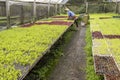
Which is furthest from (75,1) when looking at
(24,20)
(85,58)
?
(85,58)

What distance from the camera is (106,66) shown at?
19.0 ft

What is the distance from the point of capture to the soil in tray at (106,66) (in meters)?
5.35

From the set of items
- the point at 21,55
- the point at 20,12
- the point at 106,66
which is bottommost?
the point at 106,66

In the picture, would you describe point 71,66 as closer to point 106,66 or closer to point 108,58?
point 108,58

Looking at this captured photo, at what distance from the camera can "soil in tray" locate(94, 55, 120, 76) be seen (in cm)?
535

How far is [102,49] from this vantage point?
7.51 m

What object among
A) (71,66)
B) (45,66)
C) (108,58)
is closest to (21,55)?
(45,66)

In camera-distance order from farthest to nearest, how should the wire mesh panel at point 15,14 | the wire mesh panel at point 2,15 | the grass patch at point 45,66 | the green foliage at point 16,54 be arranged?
the wire mesh panel at point 15,14 → the wire mesh panel at point 2,15 → the grass patch at point 45,66 → the green foliage at point 16,54

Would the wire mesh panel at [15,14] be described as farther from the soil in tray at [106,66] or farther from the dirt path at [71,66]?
the soil in tray at [106,66]

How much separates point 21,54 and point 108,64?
2234 mm

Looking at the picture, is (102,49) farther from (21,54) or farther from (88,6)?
(88,6)

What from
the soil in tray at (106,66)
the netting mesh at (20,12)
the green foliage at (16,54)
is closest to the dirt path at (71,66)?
the soil in tray at (106,66)

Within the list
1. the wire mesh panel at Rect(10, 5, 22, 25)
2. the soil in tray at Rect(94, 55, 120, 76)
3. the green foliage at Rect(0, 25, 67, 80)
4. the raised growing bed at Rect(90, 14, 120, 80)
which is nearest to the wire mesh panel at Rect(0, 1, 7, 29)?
the wire mesh panel at Rect(10, 5, 22, 25)

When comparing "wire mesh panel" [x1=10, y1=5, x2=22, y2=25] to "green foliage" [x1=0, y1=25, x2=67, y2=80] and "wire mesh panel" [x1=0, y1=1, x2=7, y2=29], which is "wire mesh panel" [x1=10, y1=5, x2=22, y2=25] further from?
"green foliage" [x1=0, y1=25, x2=67, y2=80]
